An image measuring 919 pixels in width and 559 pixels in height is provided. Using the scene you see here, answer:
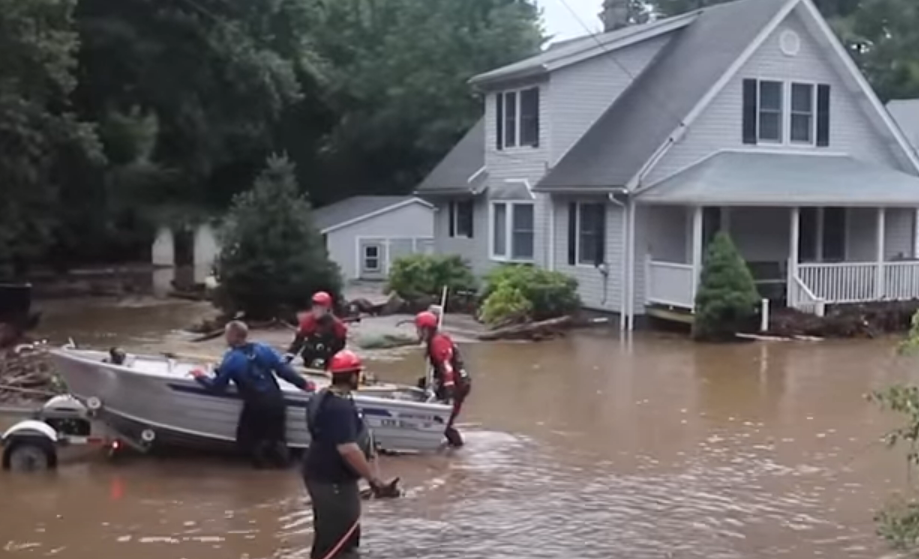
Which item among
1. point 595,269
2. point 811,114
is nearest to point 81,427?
point 595,269

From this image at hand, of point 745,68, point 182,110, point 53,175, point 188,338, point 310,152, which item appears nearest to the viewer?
point 188,338

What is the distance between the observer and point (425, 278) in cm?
3142

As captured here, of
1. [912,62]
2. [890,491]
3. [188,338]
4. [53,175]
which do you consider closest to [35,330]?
[188,338]

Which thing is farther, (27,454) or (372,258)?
(372,258)

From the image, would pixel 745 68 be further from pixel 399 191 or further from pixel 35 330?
pixel 399 191

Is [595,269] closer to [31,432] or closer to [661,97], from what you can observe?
[661,97]

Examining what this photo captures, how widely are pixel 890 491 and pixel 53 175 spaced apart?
27.3m

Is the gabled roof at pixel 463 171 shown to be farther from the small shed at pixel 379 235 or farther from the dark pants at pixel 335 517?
the dark pants at pixel 335 517

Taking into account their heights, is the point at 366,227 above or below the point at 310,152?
below

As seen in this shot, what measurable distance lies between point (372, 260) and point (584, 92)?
13.3m

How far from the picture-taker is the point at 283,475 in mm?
12930

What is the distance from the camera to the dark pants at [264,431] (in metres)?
13.0

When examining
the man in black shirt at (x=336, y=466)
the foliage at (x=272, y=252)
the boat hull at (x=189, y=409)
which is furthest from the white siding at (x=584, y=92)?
the man in black shirt at (x=336, y=466)

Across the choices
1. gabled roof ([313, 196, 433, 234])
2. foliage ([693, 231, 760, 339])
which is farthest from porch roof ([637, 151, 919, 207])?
gabled roof ([313, 196, 433, 234])
